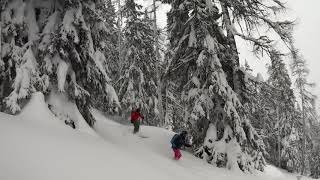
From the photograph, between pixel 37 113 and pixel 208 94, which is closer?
pixel 37 113

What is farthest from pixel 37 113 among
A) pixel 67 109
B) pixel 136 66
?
pixel 136 66

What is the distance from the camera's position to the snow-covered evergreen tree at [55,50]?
13906 millimetres

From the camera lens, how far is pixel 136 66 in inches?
1325

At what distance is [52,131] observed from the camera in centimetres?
1106

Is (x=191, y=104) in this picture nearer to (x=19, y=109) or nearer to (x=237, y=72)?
(x=237, y=72)

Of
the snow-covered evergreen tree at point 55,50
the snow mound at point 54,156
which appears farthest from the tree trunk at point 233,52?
the snow-covered evergreen tree at point 55,50

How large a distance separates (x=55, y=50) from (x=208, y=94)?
7123mm

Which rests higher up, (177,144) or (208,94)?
(208,94)

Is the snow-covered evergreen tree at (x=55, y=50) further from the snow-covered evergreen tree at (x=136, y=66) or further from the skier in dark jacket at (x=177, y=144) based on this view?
the snow-covered evergreen tree at (x=136, y=66)

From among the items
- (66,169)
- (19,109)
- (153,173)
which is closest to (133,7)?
(19,109)

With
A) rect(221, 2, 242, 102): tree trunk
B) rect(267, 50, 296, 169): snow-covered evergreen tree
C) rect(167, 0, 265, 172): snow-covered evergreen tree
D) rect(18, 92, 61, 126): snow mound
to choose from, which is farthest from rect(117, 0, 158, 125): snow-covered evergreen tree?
rect(18, 92, 61, 126): snow mound

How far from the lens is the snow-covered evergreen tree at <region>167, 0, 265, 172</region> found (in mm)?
17297

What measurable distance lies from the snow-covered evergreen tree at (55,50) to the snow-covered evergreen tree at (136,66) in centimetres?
1702

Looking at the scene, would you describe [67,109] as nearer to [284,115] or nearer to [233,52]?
[233,52]
